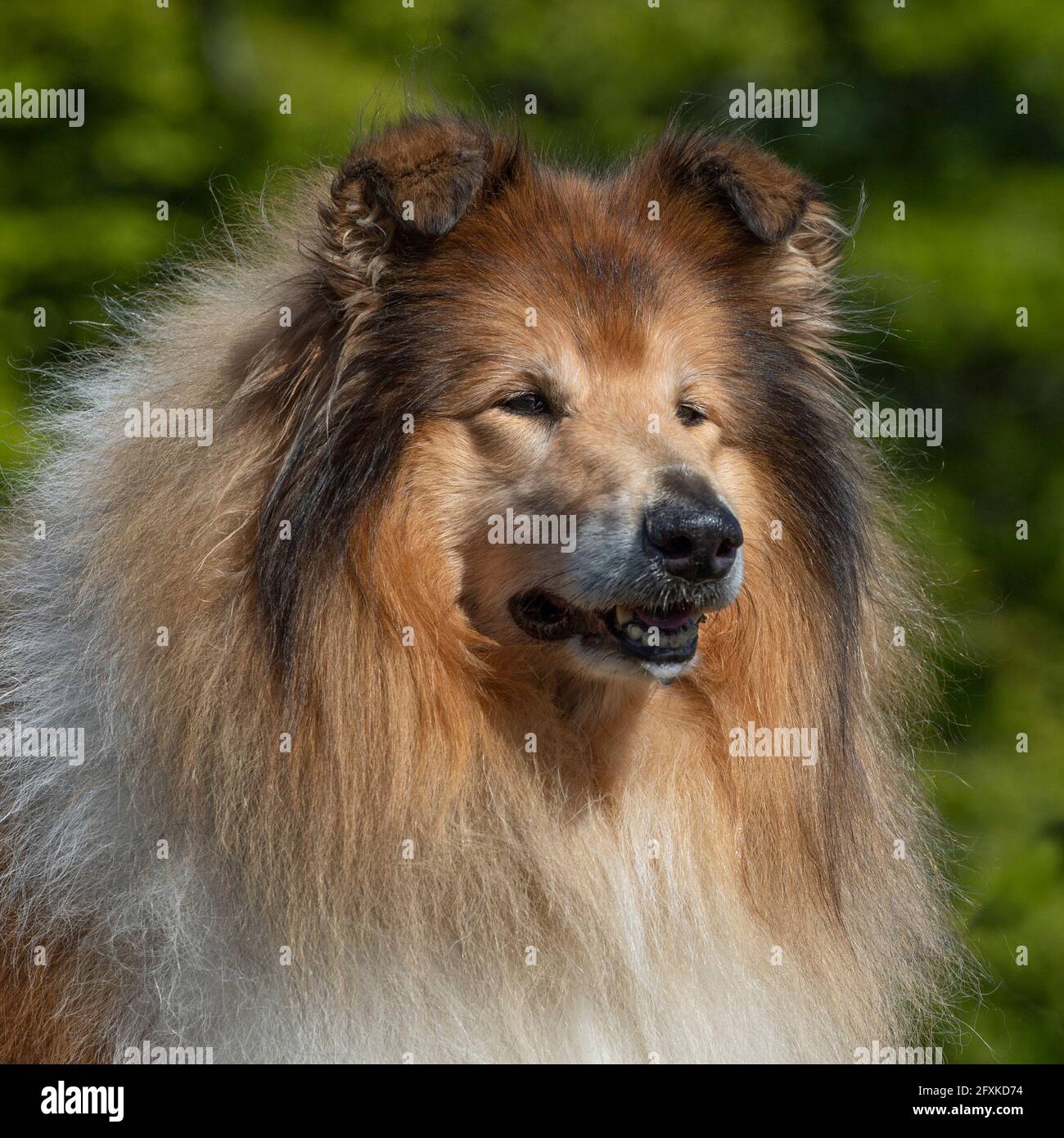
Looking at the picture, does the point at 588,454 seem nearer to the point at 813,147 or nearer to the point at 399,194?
the point at 399,194

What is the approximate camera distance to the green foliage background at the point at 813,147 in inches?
331

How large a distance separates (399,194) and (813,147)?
6620 mm

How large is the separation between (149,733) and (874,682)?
213 centimetres

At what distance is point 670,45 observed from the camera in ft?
31.3

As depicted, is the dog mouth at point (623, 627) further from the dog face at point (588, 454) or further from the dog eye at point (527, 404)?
the dog eye at point (527, 404)

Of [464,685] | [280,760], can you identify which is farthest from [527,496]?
[280,760]

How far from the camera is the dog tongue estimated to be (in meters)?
3.56

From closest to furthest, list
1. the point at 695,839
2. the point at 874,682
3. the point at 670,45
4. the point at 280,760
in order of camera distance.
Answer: the point at 280,760 < the point at 695,839 < the point at 874,682 < the point at 670,45

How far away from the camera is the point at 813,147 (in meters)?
9.36

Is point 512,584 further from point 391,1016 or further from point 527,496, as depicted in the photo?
point 391,1016
